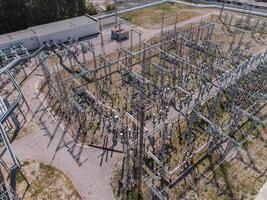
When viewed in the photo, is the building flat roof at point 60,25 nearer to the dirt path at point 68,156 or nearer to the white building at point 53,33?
the white building at point 53,33

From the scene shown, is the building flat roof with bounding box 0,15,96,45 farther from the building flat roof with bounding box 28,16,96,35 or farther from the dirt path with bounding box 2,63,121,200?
the dirt path with bounding box 2,63,121,200

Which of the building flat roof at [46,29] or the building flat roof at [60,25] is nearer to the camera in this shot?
the building flat roof at [46,29]

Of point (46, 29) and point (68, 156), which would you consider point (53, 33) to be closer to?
point (46, 29)

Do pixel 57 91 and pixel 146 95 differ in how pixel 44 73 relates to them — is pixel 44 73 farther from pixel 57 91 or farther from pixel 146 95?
pixel 146 95

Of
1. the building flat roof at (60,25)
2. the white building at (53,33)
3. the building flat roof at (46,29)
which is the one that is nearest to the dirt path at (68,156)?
the white building at (53,33)

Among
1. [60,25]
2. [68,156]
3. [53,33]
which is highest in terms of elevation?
[60,25]

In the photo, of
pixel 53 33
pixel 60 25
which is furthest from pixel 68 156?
pixel 60 25

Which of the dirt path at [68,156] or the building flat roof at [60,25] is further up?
the building flat roof at [60,25]

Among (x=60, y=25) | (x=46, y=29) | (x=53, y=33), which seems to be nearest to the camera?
(x=53, y=33)

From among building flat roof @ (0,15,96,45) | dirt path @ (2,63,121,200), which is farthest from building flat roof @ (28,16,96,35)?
dirt path @ (2,63,121,200)
